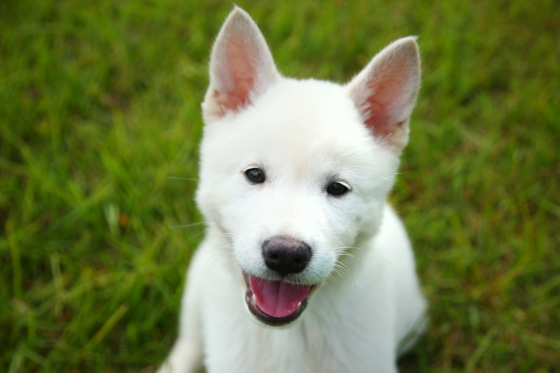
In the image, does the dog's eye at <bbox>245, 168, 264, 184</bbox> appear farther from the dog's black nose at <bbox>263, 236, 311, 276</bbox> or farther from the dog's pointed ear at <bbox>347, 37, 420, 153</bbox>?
the dog's pointed ear at <bbox>347, 37, 420, 153</bbox>

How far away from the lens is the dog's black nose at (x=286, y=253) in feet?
6.24

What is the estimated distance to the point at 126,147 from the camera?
3994 millimetres

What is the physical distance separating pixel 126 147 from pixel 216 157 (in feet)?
6.47

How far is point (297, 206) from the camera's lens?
6.56 ft

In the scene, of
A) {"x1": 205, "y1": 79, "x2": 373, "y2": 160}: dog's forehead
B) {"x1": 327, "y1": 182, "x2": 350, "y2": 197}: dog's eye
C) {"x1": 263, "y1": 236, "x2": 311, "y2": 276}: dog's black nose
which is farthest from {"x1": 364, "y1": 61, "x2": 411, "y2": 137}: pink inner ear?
{"x1": 263, "y1": 236, "x2": 311, "y2": 276}: dog's black nose

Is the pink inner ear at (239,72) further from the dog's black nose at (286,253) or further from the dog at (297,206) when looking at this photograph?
the dog's black nose at (286,253)

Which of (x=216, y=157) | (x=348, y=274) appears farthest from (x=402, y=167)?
(x=216, y=157)

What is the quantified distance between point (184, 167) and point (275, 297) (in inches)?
78.2

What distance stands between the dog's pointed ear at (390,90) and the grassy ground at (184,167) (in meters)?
1.59

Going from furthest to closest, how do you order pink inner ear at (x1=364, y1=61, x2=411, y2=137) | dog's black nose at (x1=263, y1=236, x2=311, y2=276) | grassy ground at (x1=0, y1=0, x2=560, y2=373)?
grassy ground at (x1=0, y1=0, x2=560, y2=373)
pink inner ear at (x1=364, y1=61, x2=411, y2=137)
dog's black nose at (x1=263, y1=236, x2=311, y2=276)

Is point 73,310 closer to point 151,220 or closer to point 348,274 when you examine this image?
point 151,220

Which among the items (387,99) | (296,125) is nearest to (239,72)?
(296,125)

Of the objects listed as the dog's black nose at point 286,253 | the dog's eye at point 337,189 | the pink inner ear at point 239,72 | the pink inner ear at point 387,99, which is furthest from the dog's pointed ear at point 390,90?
the dog's black nose at point 286,253

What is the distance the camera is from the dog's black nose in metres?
1.90
